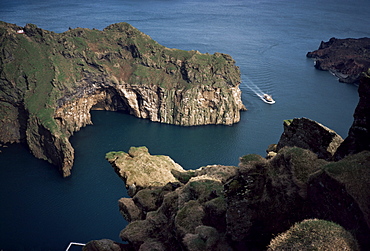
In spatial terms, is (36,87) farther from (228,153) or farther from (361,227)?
(361,227)

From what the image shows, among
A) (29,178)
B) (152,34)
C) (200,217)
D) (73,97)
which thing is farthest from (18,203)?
(152,34)

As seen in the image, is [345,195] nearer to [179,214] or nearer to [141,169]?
[179,214]

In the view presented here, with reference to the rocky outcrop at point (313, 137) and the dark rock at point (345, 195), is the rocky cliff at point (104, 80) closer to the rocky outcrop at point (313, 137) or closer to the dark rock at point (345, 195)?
the rocky outcrop at point (313, 137)

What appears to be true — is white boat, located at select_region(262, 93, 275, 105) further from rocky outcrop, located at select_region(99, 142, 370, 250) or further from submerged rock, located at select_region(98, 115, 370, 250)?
rocky outcrop, located at select_region(99, 142, 370, 250)

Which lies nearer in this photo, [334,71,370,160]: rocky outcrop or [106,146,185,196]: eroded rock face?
[334,71,370,160]: rocky outcrop

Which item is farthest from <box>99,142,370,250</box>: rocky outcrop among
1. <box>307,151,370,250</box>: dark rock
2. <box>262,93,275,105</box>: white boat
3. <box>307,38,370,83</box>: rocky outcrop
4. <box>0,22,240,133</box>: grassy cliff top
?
<box>307,38,370,83</box>: rocky outcrop

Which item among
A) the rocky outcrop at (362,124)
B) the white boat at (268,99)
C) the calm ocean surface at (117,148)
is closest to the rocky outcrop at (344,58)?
the calm ocean surface at (117,148)
